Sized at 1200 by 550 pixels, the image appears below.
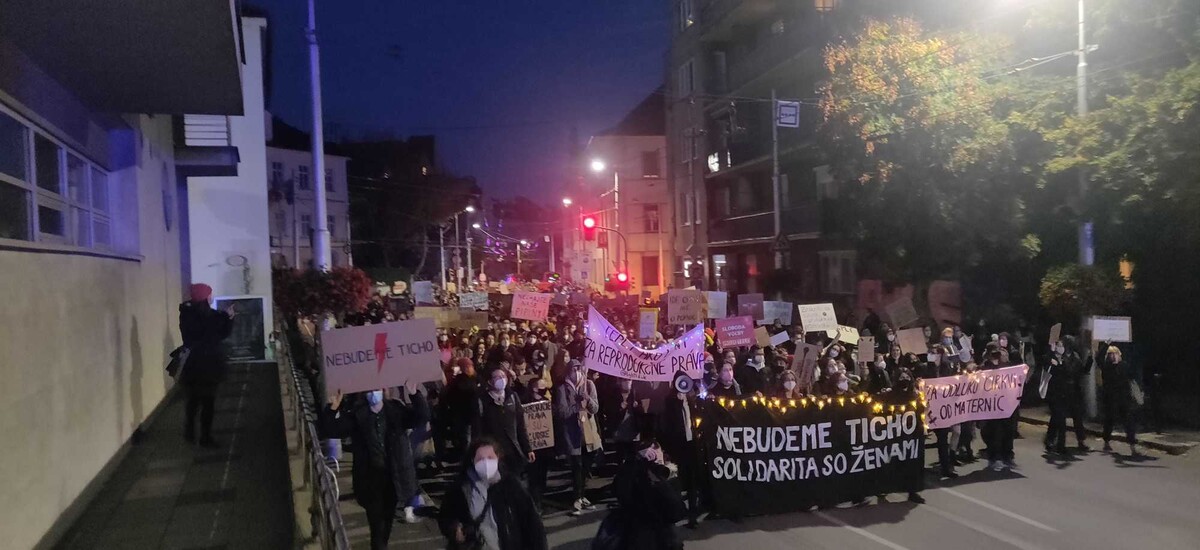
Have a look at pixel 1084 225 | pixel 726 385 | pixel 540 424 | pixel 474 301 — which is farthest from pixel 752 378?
pixel 474 301

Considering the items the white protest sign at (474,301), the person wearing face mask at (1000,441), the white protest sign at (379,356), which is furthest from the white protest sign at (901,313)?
the white protest sign at (474,301)

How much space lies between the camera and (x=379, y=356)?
838 cm

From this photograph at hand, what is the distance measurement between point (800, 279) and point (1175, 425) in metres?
16.1

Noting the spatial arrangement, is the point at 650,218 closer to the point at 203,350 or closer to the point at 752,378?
the point at 752,378

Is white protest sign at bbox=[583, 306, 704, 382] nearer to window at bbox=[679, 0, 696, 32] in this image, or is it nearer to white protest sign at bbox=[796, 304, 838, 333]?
white protest sign at bbox=[796, 304, 838, 333]

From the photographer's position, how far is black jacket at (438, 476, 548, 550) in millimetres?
5484

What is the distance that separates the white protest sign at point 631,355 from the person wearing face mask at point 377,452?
448cm

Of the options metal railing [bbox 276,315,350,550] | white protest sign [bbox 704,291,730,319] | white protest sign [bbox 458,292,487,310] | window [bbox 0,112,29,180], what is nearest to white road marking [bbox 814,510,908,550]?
metal railing [bbox 276,315,350,550]

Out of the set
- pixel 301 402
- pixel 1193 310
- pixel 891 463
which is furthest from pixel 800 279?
pixel 301 402

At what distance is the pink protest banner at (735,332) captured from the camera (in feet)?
50.6

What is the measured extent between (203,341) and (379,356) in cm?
246

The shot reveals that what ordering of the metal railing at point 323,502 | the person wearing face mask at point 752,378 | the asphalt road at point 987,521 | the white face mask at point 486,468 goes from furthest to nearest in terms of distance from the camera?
the person wearing face mask at point 752,378 → the asphalt road at point 987,521 → the white face mask at point 486,468 → the metal railing at point 323,502

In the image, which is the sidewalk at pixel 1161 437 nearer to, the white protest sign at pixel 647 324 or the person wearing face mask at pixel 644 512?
the white protest sign at pixel 647 324

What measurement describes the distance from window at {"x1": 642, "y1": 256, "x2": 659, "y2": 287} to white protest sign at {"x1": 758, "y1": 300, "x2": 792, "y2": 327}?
108ft
